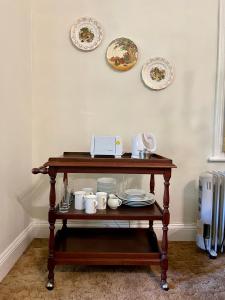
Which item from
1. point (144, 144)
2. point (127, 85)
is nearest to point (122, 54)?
point (127, 85)

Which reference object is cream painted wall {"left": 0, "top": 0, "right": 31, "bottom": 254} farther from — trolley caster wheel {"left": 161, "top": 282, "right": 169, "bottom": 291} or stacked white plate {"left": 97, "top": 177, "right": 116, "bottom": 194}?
trolley caster wheel {"left": 161, "top": 282, "right": 169, "bottom": 291}

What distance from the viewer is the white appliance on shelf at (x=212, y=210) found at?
6.88 ft

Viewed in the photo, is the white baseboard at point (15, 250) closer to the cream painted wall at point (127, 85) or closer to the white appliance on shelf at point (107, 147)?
the cream painted wall at point (127, 85)

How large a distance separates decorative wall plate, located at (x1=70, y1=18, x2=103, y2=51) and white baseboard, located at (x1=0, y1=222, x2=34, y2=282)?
1.59 meters

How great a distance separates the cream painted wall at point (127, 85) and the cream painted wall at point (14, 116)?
0.13 meters

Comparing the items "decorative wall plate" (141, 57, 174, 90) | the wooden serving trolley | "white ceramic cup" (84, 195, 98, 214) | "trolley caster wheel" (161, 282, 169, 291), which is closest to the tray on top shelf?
the wooden serving trolley

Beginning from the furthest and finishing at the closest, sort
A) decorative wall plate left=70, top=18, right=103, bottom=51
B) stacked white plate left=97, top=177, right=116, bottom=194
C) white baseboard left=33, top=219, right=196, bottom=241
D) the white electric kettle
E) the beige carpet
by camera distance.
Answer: white baseboard left=33, top=219, right=196, bottom=241 → decorative wall plate left=70, top=18, right=103, bottom=51 → stacked white plate left=97, top=177, right=116, bottom=194 → the white electric kettle → the beige carpet

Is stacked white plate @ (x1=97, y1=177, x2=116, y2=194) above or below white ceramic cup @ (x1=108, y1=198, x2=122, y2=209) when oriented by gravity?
above

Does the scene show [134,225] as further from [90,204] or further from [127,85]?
[127,85]

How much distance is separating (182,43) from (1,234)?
2020mm

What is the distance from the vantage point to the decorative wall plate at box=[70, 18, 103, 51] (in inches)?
88.5

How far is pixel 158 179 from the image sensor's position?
2.37 metres

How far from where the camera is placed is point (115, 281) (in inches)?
68.1

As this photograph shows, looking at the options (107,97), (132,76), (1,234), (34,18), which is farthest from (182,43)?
(1,234)
